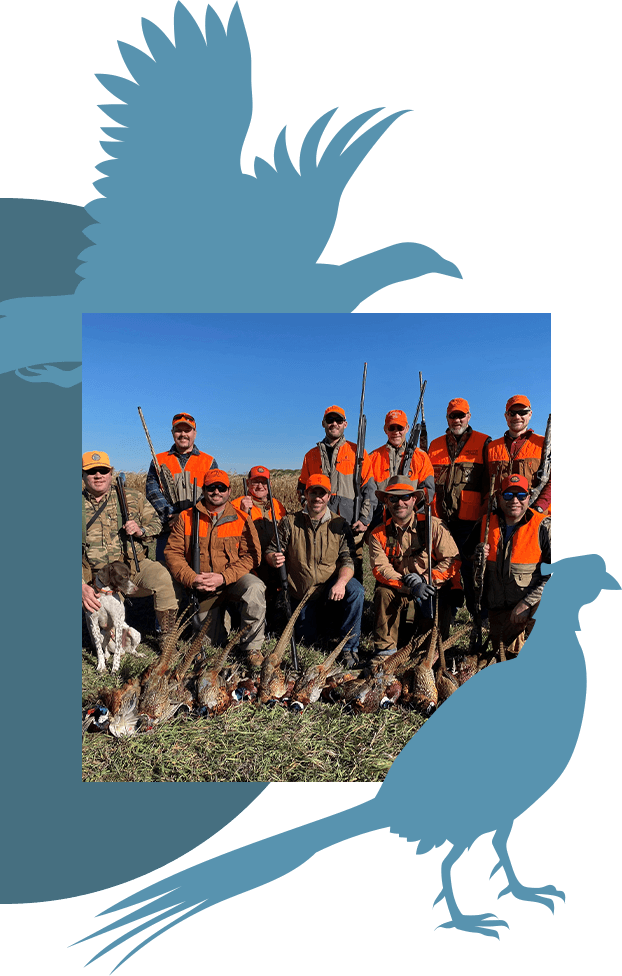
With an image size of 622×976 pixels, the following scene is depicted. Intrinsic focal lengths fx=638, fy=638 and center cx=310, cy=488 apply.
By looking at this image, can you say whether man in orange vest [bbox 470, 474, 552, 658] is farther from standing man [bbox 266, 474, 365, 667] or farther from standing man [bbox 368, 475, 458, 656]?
standing man [bbox 266, 474, 365, 667]

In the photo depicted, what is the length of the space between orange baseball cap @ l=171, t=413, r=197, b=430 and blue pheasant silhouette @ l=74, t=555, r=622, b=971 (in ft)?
9.06

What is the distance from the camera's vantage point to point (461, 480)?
18.0 ft

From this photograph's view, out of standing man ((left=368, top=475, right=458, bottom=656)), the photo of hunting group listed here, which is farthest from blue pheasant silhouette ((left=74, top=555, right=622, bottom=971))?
standing man ((left=368, top=475, right=458, bottom=656))

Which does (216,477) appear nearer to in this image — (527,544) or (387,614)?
(387,614)

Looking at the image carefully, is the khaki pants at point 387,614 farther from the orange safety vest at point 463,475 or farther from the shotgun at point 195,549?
the shotgun at point 195,549

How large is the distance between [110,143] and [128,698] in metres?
3.72

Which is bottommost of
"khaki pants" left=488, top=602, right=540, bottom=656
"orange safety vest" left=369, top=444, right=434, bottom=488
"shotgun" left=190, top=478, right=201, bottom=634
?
"khaki pants" left=488, top=602, right=540, bottom=656

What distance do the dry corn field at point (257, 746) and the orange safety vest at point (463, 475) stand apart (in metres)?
1.74

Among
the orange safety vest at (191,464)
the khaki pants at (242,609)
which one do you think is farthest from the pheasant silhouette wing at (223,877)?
the orange safety vest at (191,464)

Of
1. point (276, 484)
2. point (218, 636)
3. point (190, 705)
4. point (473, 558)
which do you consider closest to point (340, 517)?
point (276, 484)

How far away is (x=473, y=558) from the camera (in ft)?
17.1

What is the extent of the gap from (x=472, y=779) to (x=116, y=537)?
3509 millimetres

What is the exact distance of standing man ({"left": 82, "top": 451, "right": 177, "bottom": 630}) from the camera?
529cm

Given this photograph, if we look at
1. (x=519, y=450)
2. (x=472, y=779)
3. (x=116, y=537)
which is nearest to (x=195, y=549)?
(x=116, y=537)
